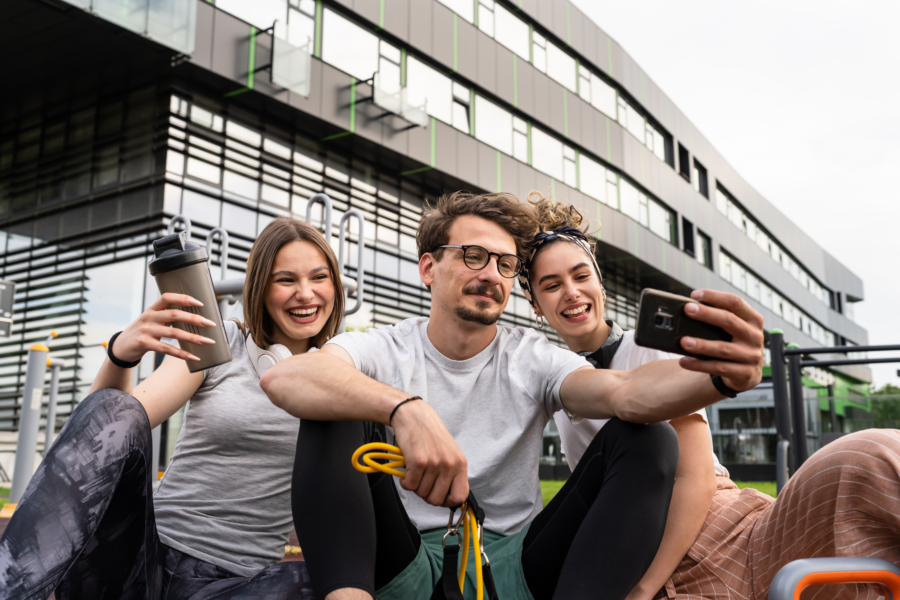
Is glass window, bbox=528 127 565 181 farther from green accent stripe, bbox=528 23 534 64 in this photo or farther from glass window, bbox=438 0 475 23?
glass window, bbox=438 0 475 23

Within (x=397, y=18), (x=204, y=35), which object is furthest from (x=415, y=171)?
(x=204, y=35)

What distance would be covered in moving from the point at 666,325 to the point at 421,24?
50.7ft

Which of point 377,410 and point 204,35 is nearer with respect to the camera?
point 377,410

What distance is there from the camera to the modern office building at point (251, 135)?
1139 centimetres

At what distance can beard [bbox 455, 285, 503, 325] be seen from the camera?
2.25 meters

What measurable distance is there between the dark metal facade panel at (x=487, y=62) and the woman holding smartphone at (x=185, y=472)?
15.5 metres

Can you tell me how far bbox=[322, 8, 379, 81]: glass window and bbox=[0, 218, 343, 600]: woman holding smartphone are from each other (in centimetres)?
1223

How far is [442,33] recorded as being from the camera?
16094 millimetres

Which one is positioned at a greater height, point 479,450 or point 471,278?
point 471,278

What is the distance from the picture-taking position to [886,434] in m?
1.62

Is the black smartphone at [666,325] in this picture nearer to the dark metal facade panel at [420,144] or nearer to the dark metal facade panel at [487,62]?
the dark metal facade panel at [420,144]

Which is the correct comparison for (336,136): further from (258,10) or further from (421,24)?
(421,24)

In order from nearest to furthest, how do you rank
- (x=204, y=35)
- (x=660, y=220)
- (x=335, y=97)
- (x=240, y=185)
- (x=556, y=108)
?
(x=204, y=35) < (x=240, y=185) < (x=335, y=97) < (x=556, y=108) < (x=660, y=220)

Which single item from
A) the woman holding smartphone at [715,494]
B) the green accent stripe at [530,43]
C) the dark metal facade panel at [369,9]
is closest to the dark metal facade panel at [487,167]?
the green accent stripe at [530,43]
